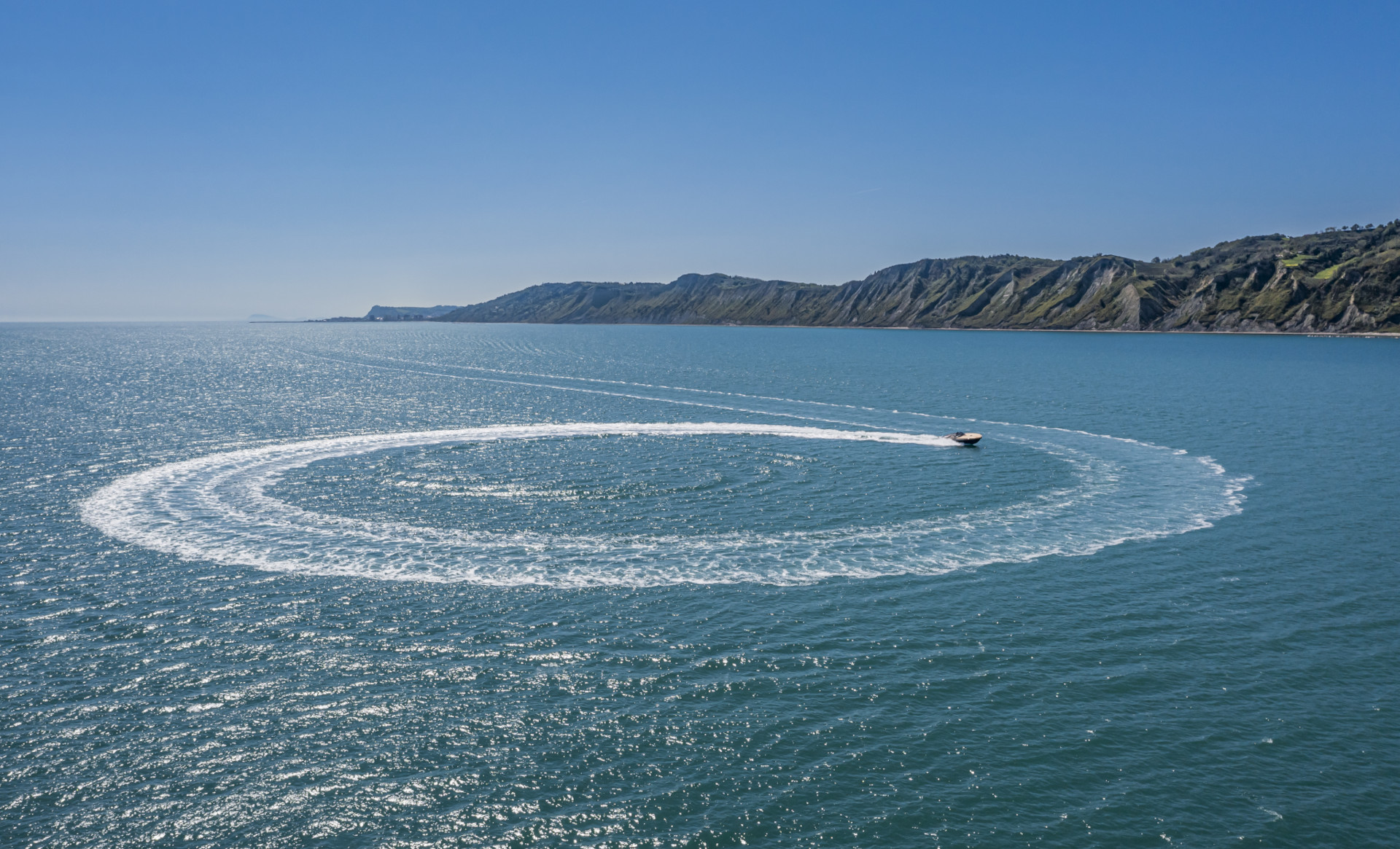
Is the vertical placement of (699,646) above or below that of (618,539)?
below

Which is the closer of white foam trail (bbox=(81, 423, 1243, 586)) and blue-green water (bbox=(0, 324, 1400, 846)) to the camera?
blue-green water (bbox=(0, 324, 1400, 846))

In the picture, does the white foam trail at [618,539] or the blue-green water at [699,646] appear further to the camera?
the white foam trail at [618,539]

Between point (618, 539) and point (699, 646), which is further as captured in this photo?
point (618, 539)

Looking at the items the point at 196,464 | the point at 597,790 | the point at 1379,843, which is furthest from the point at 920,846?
the point at 196,464
